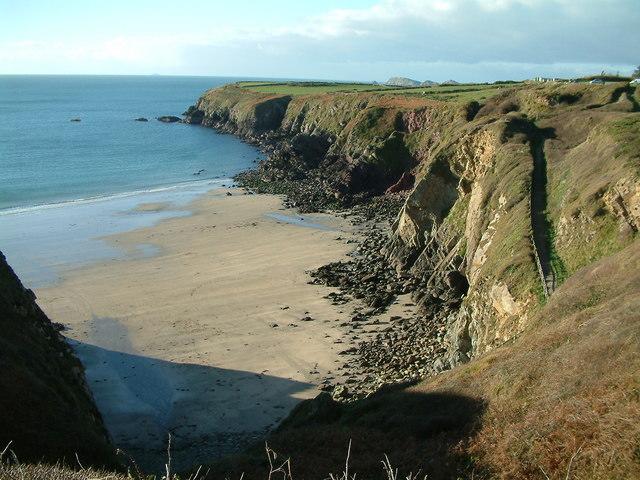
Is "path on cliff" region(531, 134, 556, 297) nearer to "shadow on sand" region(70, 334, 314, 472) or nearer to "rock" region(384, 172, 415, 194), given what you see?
"shadow on sand" region(70, 334, 314, 472)

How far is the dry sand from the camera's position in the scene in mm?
27344

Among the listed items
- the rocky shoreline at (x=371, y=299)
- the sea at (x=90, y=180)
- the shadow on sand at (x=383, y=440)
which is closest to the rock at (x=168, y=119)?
the sea at (x=90, y=180)

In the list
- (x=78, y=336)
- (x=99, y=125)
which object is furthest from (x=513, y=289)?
(x=99, y=125)

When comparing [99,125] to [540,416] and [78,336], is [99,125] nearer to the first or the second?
[78,336]

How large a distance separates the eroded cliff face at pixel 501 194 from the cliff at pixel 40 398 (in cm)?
1589

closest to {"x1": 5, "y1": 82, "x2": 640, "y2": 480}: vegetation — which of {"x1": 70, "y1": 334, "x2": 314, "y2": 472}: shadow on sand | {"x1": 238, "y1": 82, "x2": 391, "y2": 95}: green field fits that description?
{"x1": 70, "y1": 334, "x2": 314, "y2": 472}: shadow on sand

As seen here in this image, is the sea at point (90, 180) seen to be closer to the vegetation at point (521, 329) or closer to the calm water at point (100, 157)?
the calm water at point (100, 157)

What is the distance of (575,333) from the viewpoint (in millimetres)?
18234

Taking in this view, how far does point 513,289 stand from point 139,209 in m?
51.2

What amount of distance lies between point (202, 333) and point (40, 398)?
52.4 ft

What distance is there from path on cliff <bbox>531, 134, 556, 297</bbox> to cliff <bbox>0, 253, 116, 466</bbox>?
18171 mm

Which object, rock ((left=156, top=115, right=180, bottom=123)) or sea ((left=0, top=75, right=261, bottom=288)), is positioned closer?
sea ((left=0, top=75, right=261, bottom=288))

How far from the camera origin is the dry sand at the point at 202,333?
27.3 meters

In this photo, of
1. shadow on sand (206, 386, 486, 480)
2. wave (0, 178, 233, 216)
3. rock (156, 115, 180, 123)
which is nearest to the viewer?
shadow on sand (206, 386, 486, 480)
